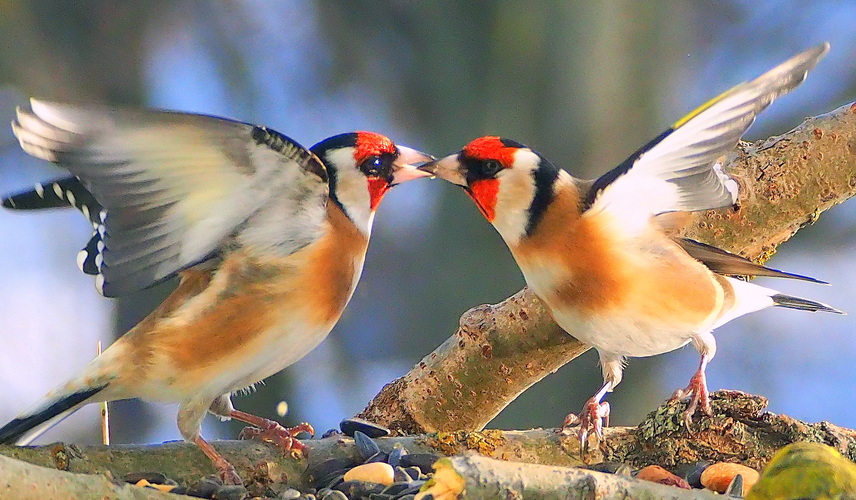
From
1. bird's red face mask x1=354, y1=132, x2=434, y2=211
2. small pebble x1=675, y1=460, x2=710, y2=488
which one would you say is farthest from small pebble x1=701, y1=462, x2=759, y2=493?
bird's red face mask x1=354, y1=132, x2=434, y2=211

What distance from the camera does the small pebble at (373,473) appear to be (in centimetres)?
94

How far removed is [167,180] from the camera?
0.93 meters

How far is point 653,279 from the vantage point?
1098 mm

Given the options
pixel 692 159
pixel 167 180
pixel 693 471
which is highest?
pixel 167 180

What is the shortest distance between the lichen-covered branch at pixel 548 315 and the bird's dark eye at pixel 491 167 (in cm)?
26

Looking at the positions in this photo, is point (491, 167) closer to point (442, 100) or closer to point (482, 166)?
point (482, 166)

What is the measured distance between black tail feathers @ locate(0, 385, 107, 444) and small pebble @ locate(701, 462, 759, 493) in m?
0.68

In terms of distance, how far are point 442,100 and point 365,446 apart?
1.80 meters

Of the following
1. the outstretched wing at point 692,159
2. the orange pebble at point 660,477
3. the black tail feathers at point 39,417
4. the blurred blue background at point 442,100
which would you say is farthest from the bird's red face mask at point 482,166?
the blurred blue background at point 442,100

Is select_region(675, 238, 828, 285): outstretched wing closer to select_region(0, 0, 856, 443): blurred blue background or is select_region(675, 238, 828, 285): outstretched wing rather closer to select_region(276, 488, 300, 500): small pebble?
select_region(276, 488, 300, 500): small pebble

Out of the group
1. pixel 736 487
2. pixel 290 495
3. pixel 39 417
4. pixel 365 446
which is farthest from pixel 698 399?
pixel 39 417

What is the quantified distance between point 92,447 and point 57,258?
1.54 m

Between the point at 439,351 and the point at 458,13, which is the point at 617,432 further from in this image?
the point at 458,13

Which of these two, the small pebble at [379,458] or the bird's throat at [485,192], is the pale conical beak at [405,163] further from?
the small pebble at [379,458]
